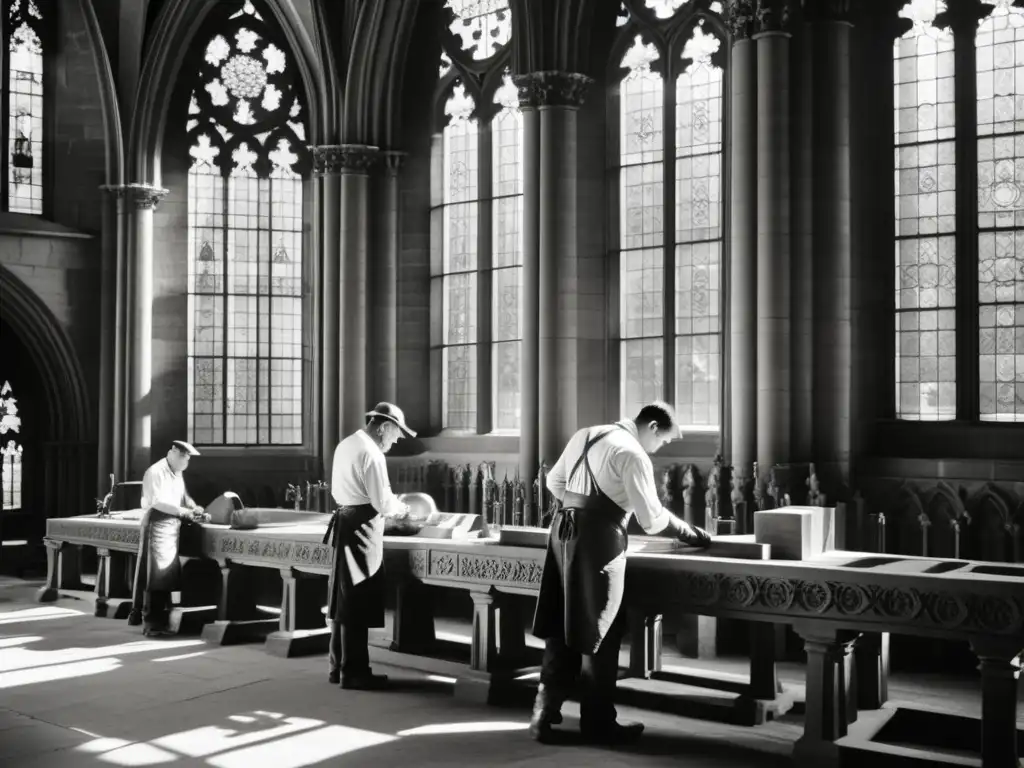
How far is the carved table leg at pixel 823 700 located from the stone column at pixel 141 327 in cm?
1140

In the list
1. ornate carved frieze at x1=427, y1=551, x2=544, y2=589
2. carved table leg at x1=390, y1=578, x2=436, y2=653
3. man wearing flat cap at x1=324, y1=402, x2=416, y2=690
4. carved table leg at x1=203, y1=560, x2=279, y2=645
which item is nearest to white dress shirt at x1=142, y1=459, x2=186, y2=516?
carved table leg at x1=203, y1=560, x2=279, y2=645

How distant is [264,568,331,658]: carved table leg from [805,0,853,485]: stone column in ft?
14.3

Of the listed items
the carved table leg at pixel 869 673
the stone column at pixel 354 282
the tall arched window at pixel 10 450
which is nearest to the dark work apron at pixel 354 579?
the carved table leg at pixel 869 673

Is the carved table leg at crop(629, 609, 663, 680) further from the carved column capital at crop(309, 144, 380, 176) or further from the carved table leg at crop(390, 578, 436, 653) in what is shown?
the carved column capital at crop(309, 144, 380, 176)

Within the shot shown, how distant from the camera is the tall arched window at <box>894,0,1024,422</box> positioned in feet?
33.2

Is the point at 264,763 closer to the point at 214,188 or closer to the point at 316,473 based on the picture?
the point at 316,473

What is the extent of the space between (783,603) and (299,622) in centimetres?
460

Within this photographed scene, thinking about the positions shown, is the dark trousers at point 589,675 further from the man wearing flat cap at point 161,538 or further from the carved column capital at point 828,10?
the carved column capital at point 828,10

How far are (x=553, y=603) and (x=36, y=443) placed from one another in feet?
41.4

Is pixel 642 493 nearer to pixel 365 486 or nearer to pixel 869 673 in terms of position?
pixel 869 673

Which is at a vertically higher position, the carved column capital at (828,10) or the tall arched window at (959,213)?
the carved column capital at (828,10)

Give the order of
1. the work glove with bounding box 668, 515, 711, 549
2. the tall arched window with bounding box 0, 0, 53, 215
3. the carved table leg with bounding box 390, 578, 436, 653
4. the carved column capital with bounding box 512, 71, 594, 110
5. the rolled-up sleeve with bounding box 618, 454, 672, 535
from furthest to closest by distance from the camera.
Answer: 1. the tall arched window with bounding box 0, 0, 53, 215
2. the carved column capital with bounding box 512, 71, 594, 110
3. the carved table leg with bounding box 390, 578, 436, 653
4. the work glove with bounding box 668, 515, 711, 549
5. the rolled-up sleeve with bounding box 618, 454, 672, 535

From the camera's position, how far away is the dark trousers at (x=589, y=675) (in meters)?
6.69

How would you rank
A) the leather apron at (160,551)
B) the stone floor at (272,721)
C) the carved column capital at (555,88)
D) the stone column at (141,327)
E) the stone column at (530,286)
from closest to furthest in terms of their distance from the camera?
the stone floor at (272,721), the leather apron at (160,551), the carved column capital at (555,88), the stone column at (530,286), the stone column at (141,327)
